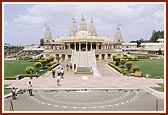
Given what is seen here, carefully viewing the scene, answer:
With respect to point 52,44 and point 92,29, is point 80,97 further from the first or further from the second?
point 92,29

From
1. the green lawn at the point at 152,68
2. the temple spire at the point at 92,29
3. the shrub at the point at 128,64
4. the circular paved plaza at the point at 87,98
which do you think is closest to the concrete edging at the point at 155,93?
the circular paved plaza at the point at 87,98

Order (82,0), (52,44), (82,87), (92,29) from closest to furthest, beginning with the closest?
(82,0)
(82,87)
(52,44)
(92,29)

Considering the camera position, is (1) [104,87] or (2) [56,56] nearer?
(1) [104,87]

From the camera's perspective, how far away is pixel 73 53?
46.6 meters

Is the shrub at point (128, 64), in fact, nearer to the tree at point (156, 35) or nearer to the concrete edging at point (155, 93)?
the concrete edging at point (155, 93)

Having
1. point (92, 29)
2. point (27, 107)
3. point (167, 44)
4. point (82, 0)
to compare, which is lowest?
point (27, 107)

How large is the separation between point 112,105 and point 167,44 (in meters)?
5.11

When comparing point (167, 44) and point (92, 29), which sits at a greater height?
point (92, 29)

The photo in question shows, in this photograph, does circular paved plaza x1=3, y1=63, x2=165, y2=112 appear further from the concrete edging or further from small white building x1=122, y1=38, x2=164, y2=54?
small white building x1=122, y1=38, x2=164, y2=54

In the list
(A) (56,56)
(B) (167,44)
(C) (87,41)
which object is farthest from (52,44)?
(B) (167,44)

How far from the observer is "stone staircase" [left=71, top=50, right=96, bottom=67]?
4022 centimetres

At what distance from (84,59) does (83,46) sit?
41.2 feet

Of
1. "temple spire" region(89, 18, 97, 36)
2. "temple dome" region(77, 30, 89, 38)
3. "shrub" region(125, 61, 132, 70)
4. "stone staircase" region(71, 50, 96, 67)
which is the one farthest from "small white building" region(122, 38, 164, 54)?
"shrub" region(125, 61, 132, 70)

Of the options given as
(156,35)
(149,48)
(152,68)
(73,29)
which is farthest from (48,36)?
(156,35)
